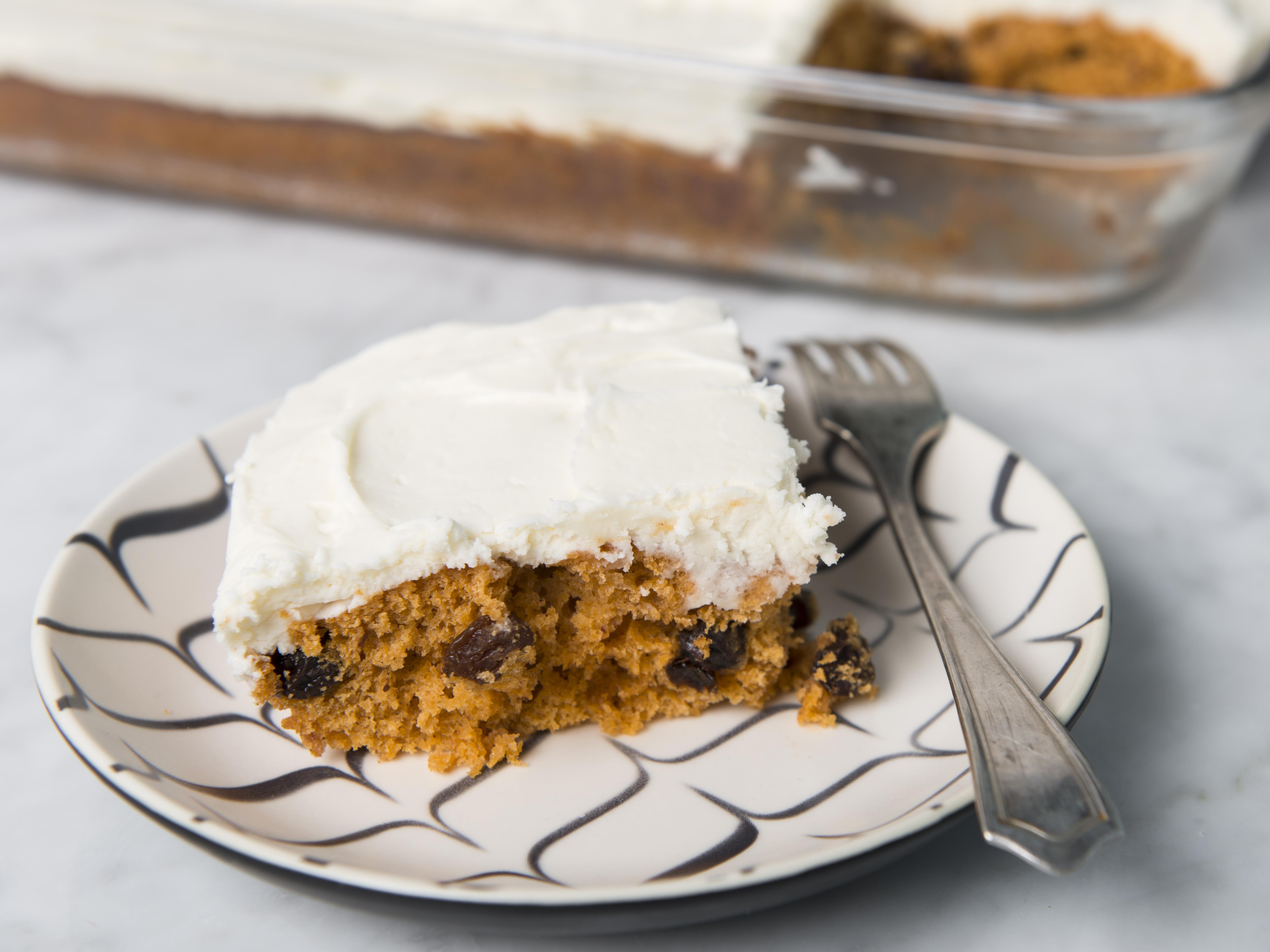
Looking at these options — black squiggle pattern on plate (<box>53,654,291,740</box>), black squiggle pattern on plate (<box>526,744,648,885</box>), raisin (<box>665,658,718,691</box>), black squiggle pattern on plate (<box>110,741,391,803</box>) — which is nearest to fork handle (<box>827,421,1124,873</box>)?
raisin (<box>665,658,718,691</box>)

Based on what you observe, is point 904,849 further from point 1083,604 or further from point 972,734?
point 1083,604

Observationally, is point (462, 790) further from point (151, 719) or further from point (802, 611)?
point (802, 611)

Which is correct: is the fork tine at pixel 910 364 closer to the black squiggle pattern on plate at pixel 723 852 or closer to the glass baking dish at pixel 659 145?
the glass baking dish at pixel 659 145

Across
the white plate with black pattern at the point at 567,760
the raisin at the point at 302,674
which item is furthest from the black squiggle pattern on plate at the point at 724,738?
the raisin at the point at 302,674

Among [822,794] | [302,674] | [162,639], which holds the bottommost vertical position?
[162,639]

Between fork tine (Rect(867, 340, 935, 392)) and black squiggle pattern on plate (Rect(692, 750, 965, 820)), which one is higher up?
fork tine (Rect(867, 340, 935, 392))

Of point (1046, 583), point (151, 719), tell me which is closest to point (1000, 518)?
point (1046, 583)

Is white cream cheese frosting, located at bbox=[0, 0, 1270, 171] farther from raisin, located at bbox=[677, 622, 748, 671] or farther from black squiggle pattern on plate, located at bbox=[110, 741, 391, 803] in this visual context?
black squiggle pattern on plate, located at bbox=[110, 741, 391, 803]
